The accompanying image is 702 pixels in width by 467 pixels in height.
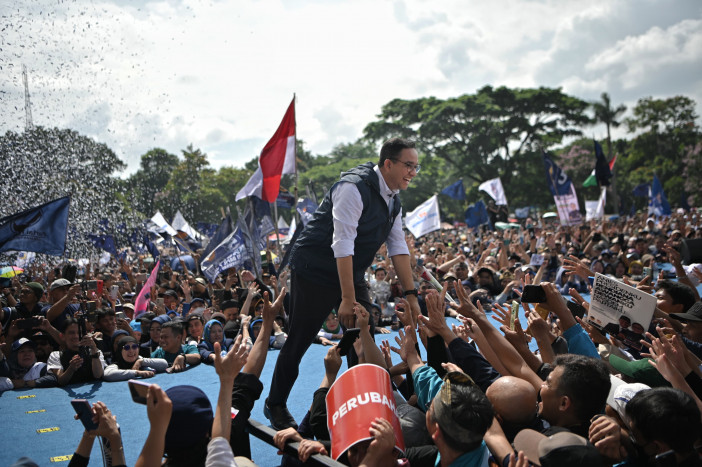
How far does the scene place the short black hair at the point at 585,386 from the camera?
2.31m

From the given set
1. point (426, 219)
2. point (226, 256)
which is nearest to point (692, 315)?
point (226, 256)

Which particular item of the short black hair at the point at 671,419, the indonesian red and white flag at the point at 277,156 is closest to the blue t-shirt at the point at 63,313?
the indonesian red and white flag at the point at 277,156

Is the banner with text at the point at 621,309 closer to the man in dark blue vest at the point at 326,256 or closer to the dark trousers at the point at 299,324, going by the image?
the man in dark blue vest at the point at 326,256

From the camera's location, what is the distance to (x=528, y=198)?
3762 centimetres

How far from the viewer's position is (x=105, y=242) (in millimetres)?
17234

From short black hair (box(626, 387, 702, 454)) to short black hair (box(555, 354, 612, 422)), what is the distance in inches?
8.5

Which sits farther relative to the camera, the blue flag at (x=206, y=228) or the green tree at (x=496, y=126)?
the green tree at (x=496, y=126)

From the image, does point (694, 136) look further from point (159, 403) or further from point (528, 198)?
point (159, 403)

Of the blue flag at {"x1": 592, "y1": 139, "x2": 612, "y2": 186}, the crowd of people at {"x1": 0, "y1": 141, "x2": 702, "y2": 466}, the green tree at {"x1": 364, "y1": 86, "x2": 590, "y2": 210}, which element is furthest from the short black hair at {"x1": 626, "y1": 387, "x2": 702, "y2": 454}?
the green tree at {"x1": 364, "y1": 86, "x2": 590, "y2": 210}

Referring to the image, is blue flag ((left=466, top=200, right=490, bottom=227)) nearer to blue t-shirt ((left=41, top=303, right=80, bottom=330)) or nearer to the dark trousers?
blue t-shirt ((left=41, top=303, right=80, bottom=330))

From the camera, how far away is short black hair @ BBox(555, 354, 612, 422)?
2312 mm

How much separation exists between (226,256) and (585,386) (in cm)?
830

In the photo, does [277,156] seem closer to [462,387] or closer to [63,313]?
[63,313]

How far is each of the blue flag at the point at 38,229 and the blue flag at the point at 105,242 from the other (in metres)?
10.3
